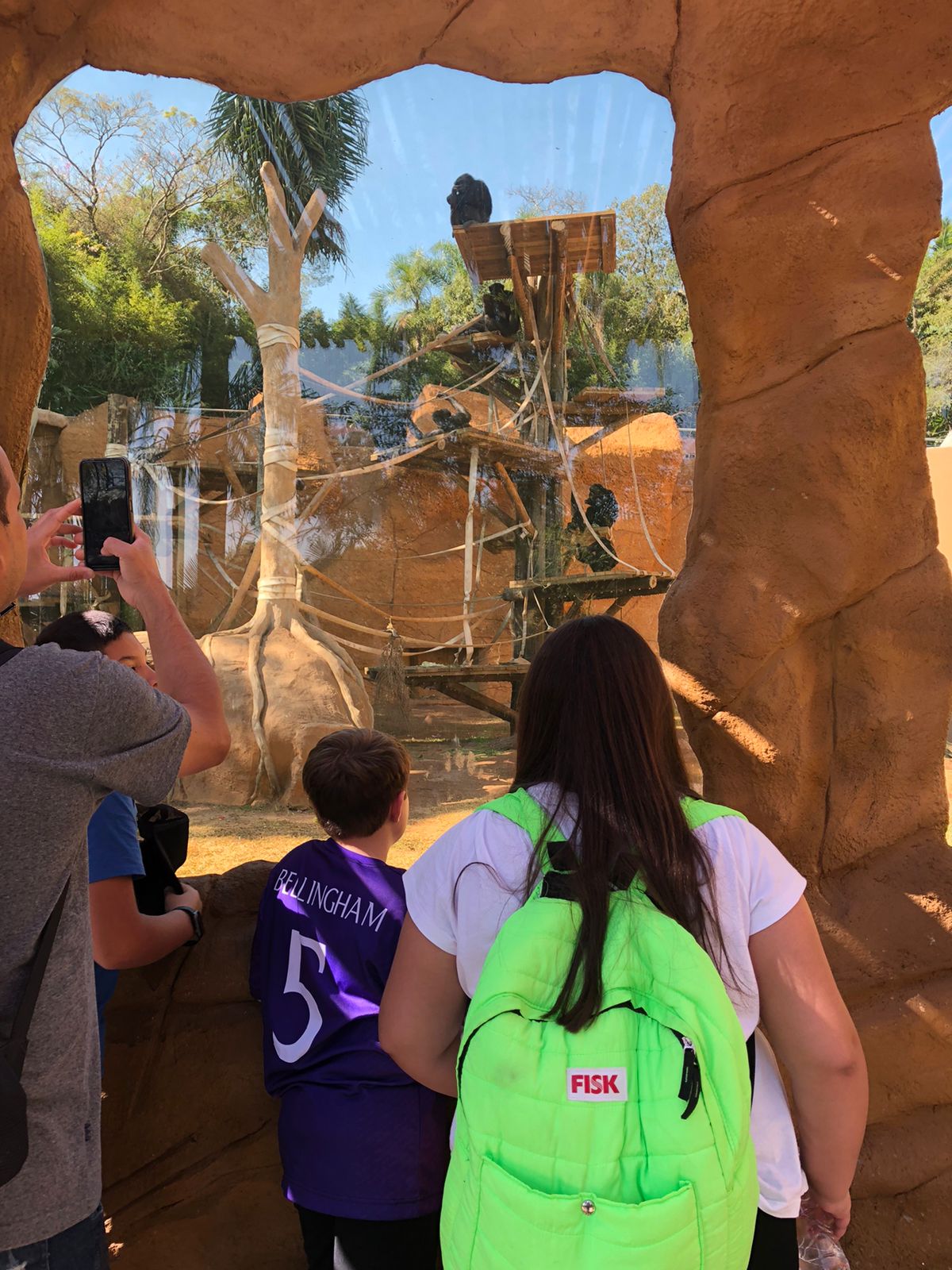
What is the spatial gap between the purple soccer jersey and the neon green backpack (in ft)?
1.73

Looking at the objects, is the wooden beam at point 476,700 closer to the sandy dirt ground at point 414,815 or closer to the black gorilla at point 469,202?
the sandy dirt ground at point 414,815

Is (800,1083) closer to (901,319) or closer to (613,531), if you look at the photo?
(901,319)

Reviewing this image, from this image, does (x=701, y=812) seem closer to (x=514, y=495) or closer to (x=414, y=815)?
(x=414, y=815)

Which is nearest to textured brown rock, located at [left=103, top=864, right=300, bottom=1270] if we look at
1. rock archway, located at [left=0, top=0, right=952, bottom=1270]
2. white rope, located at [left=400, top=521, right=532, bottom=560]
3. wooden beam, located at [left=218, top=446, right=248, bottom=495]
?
rock archway, located at [left=0, top=0, right=952, bottom=1270]

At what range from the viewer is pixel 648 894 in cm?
93

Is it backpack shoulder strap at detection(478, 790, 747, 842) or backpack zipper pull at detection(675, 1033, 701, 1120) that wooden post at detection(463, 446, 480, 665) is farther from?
backpack zipper pull at detection(675, 1033, 701, 1120)

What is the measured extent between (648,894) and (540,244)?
5.88 metres

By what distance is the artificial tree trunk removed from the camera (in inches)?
236

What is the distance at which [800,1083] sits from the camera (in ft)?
3.39

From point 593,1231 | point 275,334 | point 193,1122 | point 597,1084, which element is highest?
point 275,334

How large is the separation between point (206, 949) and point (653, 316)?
16.1 ft

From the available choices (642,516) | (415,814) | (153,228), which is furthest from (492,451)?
(415,814)

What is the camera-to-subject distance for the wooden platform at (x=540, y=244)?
19.0 feet

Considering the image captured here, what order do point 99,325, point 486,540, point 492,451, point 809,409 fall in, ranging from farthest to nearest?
1. point 486,540
2. point 492,451
3. point 99,325
4. point 809,409
